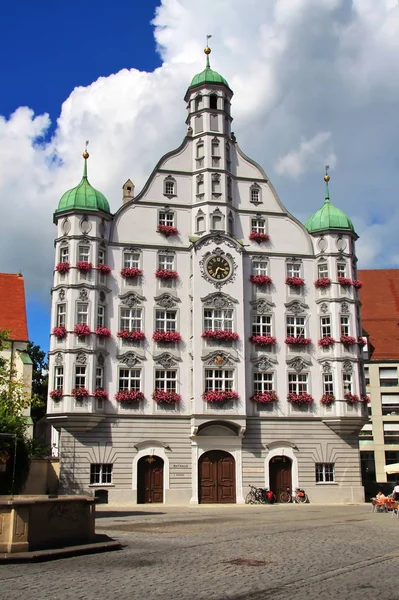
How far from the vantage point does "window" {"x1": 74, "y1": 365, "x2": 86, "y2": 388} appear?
43812 millimetres

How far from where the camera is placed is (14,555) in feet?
50.2

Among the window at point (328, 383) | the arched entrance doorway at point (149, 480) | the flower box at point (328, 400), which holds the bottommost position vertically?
the arched entrance doorway at point (149, 480)

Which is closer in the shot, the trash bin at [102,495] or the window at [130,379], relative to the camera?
the trash bin at [102,495]

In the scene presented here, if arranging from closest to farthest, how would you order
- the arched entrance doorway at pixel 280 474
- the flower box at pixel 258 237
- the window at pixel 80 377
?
the window at pixel 80 377
the arched entrance doorway at pixel 280 474
the flower box at pixel 258 237

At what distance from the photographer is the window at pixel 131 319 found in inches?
1812

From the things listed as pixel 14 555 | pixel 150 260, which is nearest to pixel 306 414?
pixel 150 260

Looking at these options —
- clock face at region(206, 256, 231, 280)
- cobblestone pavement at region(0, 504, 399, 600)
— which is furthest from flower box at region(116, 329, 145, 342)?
cobblestone pavement at region(0, 504, 399, 600)

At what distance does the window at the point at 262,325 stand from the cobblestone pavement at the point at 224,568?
2407cm

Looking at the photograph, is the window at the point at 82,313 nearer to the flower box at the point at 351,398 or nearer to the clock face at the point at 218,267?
the clock face at the point at 218,267

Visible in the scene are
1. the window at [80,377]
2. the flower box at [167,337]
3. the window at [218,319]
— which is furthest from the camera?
the window at [218,319]

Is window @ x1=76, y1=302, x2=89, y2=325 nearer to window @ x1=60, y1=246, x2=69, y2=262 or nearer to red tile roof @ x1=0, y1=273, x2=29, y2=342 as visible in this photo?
window @ x1=60, y1=246, x2=69, y2=262

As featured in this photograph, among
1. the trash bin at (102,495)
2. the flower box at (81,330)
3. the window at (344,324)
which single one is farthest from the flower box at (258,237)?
the trash bin at (102,495)

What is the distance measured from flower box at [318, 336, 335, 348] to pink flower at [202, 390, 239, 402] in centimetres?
723

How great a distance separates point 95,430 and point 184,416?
5.62 m
